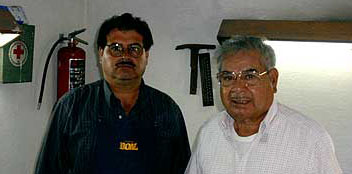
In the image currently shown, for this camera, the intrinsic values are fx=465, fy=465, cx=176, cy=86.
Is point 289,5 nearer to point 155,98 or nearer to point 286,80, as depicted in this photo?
point 286,80

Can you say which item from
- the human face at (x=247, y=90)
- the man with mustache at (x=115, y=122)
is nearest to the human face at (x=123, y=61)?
the man with mustache at (x=115, y=122)

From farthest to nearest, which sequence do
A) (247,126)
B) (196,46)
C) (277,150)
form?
(196,46) → (247,126) → (277,150)

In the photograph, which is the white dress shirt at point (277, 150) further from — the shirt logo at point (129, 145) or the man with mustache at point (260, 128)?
the shirt logo at point (129, 145)

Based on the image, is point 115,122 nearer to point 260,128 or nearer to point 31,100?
point 260,128

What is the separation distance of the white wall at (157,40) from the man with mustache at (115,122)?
41 centimetres

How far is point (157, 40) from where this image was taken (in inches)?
102

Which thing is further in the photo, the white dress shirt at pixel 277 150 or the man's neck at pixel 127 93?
the man's neck at pixel 127 93

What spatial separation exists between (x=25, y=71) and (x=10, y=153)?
14.4 inches

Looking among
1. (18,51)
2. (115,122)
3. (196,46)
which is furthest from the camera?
(196,46)

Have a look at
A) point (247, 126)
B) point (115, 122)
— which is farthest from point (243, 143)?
point (115, 122)

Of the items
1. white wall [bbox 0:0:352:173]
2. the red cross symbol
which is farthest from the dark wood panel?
the red cross symbol

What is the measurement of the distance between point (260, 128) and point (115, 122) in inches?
20.7

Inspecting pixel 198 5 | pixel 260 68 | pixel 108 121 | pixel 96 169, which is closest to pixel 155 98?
pixel 108 121

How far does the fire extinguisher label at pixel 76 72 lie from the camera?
92.4 inches
